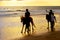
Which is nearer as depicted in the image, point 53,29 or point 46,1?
point 53,29

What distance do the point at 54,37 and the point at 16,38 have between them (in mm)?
1539

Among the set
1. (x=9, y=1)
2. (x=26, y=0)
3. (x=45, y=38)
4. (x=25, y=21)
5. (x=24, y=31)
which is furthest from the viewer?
(x=26, y=0)

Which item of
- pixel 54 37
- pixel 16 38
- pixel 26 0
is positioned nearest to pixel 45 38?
pixel 54 37

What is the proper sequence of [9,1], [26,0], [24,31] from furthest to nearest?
1. [26,0]
2. [9,1]
3. [24,31]

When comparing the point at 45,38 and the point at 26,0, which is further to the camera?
the point at 26,0

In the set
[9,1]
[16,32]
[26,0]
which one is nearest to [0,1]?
[9,1]

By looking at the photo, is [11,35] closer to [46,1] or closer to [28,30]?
[28,30]

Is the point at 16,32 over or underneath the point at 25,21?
underneath

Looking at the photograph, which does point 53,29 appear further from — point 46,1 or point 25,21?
point 46,1

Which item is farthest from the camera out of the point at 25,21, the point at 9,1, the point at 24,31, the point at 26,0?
the point at 26,0

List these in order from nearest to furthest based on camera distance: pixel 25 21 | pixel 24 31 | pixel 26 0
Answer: pixel 25 21
pixel 24 31
pixel 26 0

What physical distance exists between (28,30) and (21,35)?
18.2 inches

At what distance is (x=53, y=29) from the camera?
1005 centimetres

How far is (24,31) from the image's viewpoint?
386 inches
